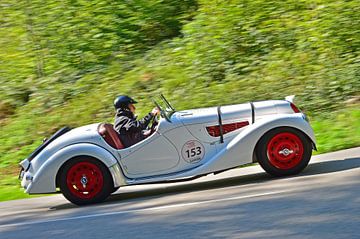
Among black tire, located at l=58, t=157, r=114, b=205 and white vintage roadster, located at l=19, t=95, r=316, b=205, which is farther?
black tire, located at l=58, t=157, r=114, b=205

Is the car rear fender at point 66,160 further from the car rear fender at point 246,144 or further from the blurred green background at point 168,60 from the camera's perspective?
the blurred green background at point 168,60

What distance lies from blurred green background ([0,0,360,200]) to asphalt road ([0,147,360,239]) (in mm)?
1982

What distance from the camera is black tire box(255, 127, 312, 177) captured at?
9930 millimetres

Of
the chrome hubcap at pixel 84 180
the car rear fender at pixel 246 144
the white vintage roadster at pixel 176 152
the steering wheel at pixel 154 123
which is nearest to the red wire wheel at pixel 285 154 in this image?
the white vintage roadster at pixel 176 152

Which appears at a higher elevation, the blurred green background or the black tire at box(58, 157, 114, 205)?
the blurred green background

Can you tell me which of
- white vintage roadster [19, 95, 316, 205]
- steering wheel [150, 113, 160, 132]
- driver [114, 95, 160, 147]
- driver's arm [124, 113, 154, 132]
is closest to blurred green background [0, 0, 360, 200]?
white vintage roadster [19, 95, 316, 205]

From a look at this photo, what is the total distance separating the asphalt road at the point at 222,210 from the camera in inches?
288

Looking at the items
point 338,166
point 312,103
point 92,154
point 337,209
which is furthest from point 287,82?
point 337,209

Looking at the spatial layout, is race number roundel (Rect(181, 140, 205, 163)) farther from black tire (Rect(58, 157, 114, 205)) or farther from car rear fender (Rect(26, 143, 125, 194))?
black tire (Rect(58, 157, 114, 205))

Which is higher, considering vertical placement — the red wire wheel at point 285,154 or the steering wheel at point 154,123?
the steering wheel at point 154,123

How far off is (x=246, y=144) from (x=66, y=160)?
2.33 m

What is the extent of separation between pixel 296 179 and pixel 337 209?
204 cm

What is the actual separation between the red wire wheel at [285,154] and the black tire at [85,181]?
6.97ft

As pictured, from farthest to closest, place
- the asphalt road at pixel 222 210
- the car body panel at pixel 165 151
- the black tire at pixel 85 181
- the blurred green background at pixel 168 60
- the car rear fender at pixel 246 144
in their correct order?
the blurred green background at pixel 168 60 < the black tire at pixel 85 181 < the car body panel at pixel 165 151 < the car rear fender at pixel 246 144 < the asphalt road at pixel 222 210
